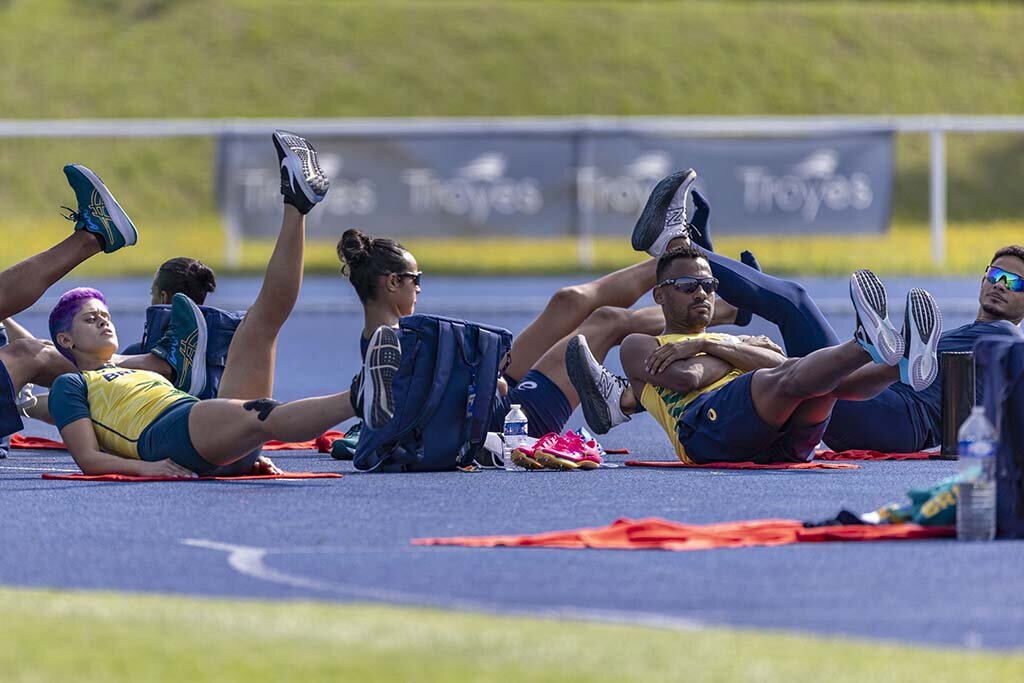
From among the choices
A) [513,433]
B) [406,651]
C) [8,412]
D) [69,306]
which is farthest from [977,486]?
[8,412]

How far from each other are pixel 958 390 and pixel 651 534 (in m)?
3.05

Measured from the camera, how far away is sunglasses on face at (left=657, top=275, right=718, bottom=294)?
8.03 meters

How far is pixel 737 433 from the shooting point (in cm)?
767

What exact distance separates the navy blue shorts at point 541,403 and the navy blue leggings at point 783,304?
0.89m

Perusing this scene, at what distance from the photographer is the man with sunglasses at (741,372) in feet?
22.8

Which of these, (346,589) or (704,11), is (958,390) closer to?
(346,589)

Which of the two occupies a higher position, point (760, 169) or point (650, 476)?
point (760, 169)

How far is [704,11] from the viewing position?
3497cm

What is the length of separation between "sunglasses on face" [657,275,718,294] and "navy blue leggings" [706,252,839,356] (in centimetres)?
28

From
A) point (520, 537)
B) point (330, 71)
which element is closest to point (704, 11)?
point (330, 71)

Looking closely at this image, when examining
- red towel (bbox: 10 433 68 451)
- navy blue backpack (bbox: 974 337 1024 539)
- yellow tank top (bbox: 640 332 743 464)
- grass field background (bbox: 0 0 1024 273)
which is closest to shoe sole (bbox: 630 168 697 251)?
yellow tank top (bbox: 640 332 743 464)

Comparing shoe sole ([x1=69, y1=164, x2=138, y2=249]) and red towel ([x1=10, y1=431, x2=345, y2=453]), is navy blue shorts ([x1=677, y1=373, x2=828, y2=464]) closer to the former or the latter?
red towel ([x1=10, y1=431, x2=345, y2=453])

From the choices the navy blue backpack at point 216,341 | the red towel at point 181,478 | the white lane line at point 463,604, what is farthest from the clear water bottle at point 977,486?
the navy blue backpack at point 216,341

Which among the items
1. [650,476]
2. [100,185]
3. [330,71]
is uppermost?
[330,71]
